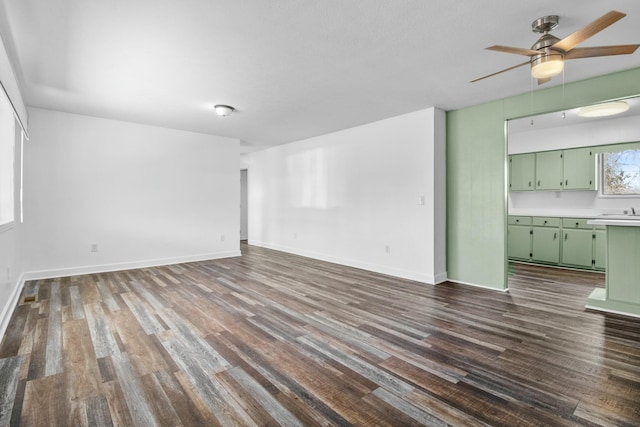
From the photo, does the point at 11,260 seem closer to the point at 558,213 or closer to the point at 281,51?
the point at 281,51

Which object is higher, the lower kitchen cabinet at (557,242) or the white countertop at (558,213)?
the white countertop at (558,213)

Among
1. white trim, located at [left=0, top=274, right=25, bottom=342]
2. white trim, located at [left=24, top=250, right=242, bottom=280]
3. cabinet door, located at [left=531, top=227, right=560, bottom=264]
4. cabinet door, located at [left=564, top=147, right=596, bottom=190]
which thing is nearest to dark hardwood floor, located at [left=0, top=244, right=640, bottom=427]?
white trim, located at [left=0, top=274, right=25, bottom=342]

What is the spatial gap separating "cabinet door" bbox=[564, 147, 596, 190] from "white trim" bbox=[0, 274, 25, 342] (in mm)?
8064

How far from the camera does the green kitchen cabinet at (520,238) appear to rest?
5.90 m

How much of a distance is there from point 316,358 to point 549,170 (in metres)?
5.93

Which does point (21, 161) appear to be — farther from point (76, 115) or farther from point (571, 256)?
point (571, 256)

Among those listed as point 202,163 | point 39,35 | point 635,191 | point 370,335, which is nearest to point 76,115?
point 202,163

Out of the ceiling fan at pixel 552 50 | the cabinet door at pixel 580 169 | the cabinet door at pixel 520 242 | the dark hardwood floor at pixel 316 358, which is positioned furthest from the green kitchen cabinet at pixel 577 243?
the ceiling fan at pixel 552 50

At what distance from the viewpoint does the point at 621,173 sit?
5.25 meters

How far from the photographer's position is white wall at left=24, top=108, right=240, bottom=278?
4.60 meters

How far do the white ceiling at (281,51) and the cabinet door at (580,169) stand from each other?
276 centimetres

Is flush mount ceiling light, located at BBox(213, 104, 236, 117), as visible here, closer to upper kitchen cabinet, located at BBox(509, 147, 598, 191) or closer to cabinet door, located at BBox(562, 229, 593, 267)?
upper kitchen cabinet, located at BBox(509, 147, 598, 191)

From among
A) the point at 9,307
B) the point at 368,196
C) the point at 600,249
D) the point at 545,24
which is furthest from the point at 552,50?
the point at 9,307

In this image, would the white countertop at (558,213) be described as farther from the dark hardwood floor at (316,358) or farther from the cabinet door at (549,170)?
the dark hardwood floor at (316,358)
